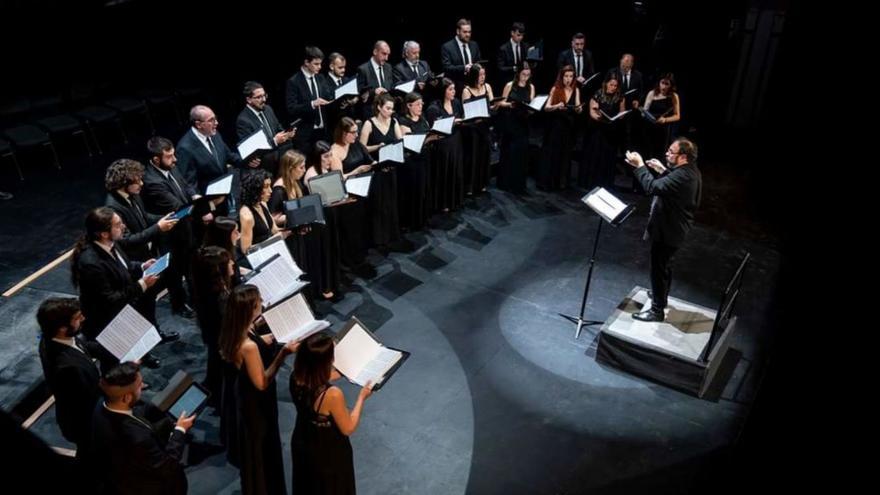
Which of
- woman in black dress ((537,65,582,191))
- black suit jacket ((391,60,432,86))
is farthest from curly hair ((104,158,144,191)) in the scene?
woman in black dress ((537,65,582,191))

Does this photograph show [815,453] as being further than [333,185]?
No

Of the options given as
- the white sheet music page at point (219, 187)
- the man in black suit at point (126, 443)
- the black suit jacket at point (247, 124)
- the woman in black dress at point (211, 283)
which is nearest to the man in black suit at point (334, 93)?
the black suit jacket at point (247, 124)

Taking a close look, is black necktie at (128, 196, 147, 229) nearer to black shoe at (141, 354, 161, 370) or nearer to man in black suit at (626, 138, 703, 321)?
black shoe at (141, 354, 161, 370)

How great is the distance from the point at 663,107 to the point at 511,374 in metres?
4.43

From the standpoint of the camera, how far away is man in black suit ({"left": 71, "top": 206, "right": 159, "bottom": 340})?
4387 millimetres

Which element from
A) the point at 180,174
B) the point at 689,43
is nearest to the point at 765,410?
the point at 180,174

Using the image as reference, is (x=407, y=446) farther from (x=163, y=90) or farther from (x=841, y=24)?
(x=163, y=90)

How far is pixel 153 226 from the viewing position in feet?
16.8

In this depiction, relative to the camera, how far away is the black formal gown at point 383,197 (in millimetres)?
6672

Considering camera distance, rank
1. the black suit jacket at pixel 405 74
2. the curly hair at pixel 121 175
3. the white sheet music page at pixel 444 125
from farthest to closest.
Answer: the black suit jacket at pixel 405 74 < the white sheet music page at pixel 444 125 < the curly hair at pixel 121 175

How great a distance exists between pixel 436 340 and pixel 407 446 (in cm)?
126

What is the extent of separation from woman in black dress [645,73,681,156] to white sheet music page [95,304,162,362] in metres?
6.32

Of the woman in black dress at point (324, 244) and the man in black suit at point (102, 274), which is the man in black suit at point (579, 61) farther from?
the man in black suit at point (102, 274)

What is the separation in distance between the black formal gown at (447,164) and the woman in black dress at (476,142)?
17cm
